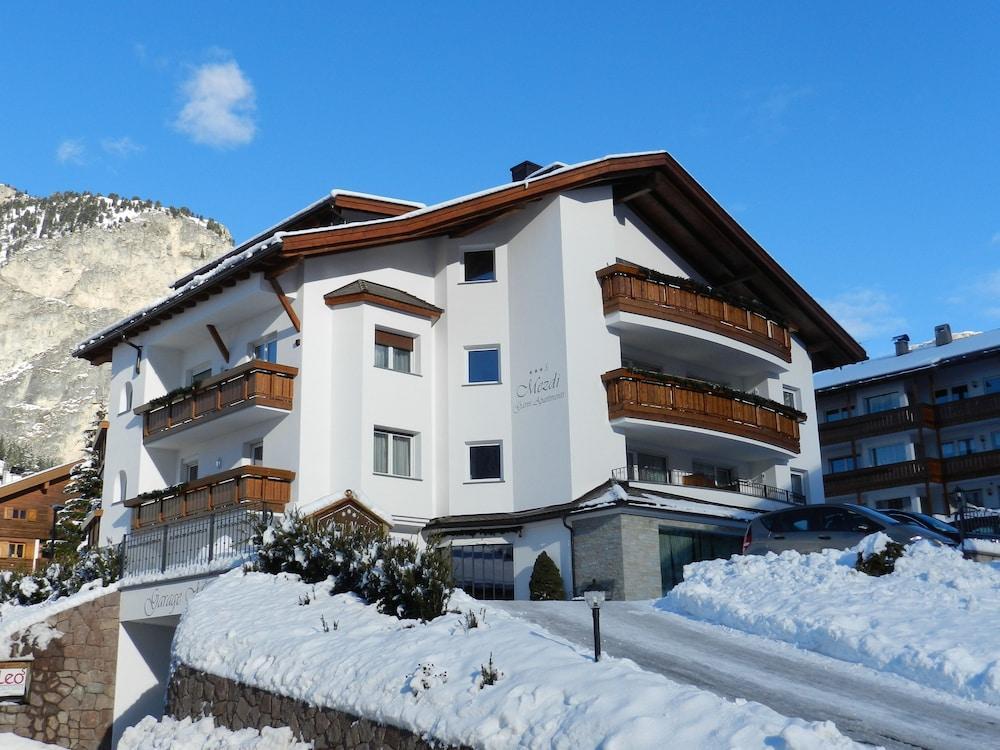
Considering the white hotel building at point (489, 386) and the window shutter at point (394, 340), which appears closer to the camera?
the white hotel building at point (489, 386)

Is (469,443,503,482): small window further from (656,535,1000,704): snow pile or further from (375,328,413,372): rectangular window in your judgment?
(656,535,1000,704): snow pile

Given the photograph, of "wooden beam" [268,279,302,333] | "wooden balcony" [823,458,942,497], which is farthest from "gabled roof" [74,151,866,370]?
"wooden balcony" [823,458,942,497]

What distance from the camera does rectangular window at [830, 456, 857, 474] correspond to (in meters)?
49.5

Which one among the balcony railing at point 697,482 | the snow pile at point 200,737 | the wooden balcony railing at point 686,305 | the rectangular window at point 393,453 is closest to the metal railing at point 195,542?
the snow pile at point 200,737

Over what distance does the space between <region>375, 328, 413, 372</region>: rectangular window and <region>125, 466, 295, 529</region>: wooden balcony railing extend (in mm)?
3929

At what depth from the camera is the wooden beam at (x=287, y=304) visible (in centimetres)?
2838

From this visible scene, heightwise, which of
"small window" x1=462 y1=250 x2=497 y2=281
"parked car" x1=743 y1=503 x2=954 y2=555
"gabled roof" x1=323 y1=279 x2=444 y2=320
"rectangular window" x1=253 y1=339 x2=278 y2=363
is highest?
"small window" x1=462 y1=250 x2=497 y2=281

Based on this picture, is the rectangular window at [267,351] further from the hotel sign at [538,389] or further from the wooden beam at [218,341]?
the hotel sign at [538,389]

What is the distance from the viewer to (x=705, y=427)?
29.7m

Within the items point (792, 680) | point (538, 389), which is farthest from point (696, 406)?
point (792, 680)

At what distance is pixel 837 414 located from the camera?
51219 mm

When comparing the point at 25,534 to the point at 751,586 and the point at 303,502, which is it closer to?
the point at 303,502

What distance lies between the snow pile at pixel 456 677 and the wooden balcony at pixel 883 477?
111ft

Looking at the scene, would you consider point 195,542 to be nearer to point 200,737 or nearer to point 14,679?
point 14,679
